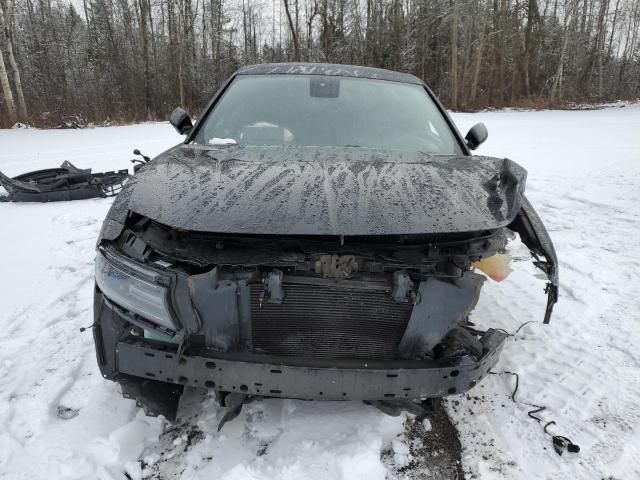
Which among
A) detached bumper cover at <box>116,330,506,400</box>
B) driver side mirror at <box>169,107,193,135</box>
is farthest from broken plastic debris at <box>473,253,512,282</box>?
driver side mirror at <box>169,107,193,135</box>

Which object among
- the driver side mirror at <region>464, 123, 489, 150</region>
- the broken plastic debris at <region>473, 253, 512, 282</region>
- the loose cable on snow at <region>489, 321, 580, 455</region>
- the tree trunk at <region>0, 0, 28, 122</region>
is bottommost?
the loose cable on snow at <region>489, 321, 580, 455</region>

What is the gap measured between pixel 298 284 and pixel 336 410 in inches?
30.4

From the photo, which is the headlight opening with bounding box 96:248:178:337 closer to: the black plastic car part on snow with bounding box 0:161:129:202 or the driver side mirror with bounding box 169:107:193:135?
the driver side mirror with bounding box 169:107:193:135

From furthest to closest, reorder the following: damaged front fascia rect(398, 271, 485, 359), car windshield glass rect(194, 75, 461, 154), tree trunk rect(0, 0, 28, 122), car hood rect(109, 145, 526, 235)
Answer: tree trunk rect(0, 0, 28, 122) < car windshield glass rect(194, 75, 461, 154) < damaged front fascia rect(398, 271, 485, 359) < car hood rect(109, 145, 526, 235)

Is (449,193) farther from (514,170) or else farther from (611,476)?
(611,476)

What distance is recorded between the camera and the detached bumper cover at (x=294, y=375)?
1644 millimetres

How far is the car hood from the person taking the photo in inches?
64.0

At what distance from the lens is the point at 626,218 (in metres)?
5.05

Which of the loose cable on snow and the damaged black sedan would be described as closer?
the damaged black sedan

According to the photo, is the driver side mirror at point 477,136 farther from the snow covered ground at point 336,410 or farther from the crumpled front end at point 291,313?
the crumpled front end at point 291,313

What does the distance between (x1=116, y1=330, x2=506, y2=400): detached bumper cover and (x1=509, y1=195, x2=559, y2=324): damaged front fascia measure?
2.08 ft

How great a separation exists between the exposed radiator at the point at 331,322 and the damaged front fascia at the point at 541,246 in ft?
2.51

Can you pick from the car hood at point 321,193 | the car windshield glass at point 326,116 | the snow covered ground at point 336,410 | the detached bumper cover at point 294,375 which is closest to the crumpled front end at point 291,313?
the detached bumper cover at point 294,375

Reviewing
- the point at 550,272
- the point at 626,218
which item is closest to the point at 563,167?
the point at 626,218
